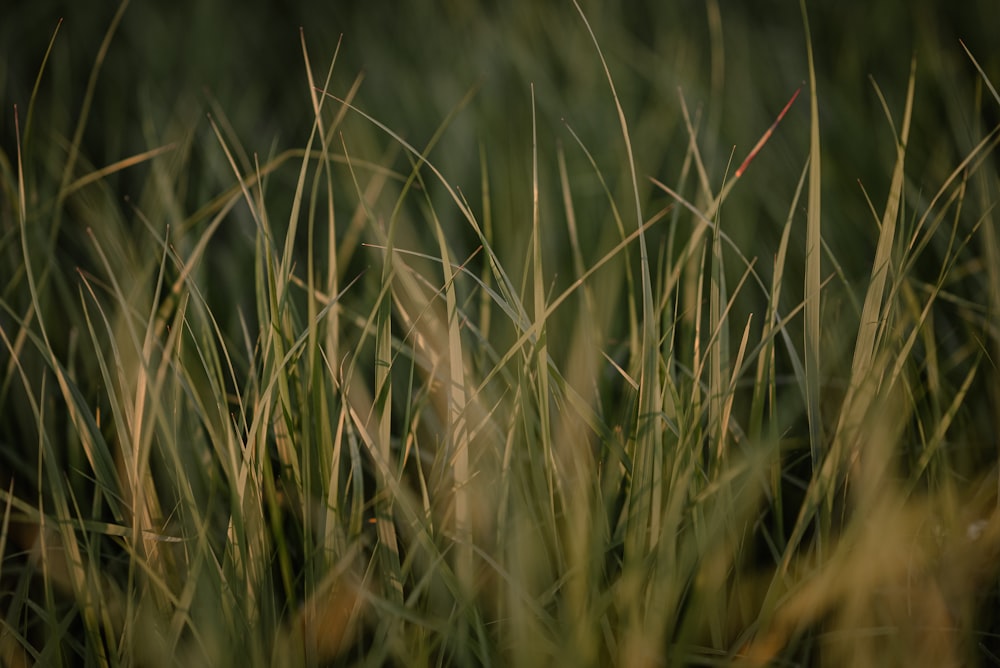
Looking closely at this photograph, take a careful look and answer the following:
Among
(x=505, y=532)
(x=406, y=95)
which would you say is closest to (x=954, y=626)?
(x=505, y=532)

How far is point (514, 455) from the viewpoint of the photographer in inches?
21.3

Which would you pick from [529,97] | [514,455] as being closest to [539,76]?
[529,97]

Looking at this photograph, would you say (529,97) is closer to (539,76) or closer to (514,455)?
(539,76)

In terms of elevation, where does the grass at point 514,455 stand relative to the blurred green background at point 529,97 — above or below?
below

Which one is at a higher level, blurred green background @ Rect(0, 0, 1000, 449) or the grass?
blurred green background @ Rect(0, 0, 1000, 449)

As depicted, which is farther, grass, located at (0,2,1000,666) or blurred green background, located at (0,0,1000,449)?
blurred green background, located at (0,0,1000,449)

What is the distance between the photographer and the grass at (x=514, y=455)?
19.3 inches

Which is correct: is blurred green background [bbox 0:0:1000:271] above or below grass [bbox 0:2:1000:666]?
above

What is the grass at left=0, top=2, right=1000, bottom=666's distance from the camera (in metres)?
0.49

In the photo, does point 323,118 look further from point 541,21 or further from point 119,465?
point 119,465

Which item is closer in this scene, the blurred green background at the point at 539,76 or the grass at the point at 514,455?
the grass at the point at 514,455

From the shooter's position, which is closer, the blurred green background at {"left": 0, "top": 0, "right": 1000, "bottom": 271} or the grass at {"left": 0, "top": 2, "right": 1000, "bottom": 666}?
the grass at {"left": 0, "top": 2, "right": 1000, "bottom": 666}

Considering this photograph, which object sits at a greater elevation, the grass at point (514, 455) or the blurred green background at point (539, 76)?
the blurred green background at point (539, 76)

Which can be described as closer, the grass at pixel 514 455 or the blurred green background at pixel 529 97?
the grass at pixel 514 455
